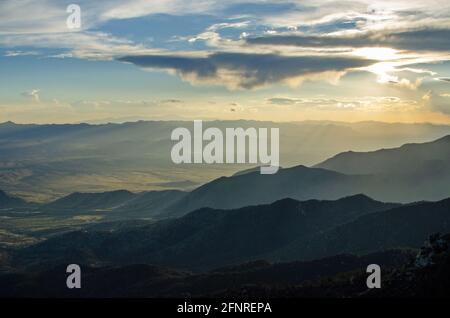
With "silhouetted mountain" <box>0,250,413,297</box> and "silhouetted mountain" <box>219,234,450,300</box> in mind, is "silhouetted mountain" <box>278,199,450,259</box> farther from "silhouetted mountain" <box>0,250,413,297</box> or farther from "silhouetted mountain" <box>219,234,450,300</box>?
"silhouetted mountain" <box>219,234,450,300</box>

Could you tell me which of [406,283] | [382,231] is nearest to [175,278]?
[406,283]

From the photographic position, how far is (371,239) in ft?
570

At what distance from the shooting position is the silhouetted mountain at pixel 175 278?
11794 centimetres

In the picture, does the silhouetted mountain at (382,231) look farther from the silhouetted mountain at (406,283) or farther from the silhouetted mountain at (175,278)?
the silhouetted mountain at (406,283)

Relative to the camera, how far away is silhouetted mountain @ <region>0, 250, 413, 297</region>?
118 meters

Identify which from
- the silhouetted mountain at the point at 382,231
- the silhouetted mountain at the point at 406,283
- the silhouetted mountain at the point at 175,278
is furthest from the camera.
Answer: the silhouetted mountain at the point at 382,231

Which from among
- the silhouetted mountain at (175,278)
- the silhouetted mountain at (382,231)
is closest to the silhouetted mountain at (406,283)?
the silhouetted mountain at (175,278)

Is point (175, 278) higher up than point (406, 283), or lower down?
lower down

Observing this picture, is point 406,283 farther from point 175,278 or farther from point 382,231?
point 382,231

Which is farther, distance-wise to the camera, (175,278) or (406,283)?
(175,278)

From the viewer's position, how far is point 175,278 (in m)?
131
